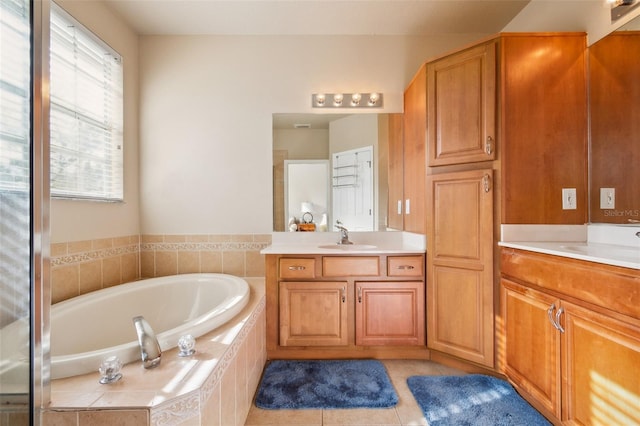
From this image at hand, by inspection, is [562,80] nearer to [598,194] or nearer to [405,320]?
[598,194]

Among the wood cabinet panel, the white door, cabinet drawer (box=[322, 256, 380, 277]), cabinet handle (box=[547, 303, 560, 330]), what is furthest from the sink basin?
cabinet handle (box=[547, 303, 560, 330])

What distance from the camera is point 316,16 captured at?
84.7 inches

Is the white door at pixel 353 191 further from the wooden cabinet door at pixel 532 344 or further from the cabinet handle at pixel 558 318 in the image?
the cabinet handle at pixel 558 318

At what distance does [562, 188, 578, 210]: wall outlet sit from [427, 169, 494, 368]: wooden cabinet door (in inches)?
16.1

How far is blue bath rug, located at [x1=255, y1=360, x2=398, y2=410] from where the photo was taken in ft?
5.02

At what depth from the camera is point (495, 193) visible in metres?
1.70

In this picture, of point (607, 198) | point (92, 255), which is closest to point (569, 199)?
point (607, 198)

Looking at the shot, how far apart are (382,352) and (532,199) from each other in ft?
4.67

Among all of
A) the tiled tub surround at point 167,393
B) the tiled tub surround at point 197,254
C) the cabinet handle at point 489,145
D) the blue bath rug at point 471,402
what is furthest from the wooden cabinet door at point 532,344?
the tiled tub surround at point 197,254

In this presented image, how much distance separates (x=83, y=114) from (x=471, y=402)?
2945mm

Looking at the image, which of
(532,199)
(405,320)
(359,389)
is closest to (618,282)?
(532,199)

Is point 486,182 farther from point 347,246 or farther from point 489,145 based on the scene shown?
point 347,246

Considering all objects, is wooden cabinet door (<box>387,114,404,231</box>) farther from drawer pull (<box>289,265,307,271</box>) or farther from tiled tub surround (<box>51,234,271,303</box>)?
tiled tub surround (<box>51,234,271,303</box>)

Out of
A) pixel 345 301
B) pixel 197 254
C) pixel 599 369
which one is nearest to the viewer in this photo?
pixel 599 369
